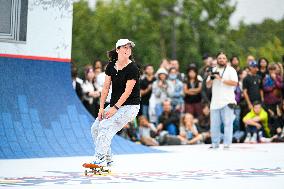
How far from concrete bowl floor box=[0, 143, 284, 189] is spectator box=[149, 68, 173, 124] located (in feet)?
13.7

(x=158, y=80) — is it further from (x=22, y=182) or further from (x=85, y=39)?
(x=85, y=39)

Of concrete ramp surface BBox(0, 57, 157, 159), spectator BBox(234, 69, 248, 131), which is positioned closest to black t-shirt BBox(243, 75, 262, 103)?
spectator BBox(234, 69, 248, 131)

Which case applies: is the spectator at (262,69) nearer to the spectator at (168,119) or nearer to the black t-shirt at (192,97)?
the black t-shirt at (192,97)

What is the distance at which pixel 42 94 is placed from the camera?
478 inches

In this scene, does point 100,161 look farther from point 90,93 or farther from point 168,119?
point 168,119

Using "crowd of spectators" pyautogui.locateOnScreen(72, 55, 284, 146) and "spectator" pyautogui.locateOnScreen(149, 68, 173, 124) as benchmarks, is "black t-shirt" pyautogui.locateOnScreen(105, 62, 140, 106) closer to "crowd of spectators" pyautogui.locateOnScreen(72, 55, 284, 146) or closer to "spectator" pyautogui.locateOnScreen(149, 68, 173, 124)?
"crowd of spectators" pyautogui.locateOnScreen(72, 55, 284, 146)

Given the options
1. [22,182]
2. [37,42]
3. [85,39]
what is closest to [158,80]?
[37,42]

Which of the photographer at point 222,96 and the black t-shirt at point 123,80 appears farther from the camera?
the photographer at point 222,96

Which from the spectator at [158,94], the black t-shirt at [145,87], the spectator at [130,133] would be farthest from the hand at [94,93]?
the spectator at [158,94]

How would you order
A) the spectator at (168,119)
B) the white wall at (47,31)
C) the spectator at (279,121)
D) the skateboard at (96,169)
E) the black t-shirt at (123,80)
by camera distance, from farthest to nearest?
the spectator at (279,121)
the spectator at (168,119)
the white wall at (47,31)
the black t-shirt at (123,80)
the skateboard at (96,169)

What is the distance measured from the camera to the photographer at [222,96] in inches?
565

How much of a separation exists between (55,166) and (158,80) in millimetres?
7277

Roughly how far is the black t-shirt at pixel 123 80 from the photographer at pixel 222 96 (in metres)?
5.62

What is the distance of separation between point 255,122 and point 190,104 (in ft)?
5.01
